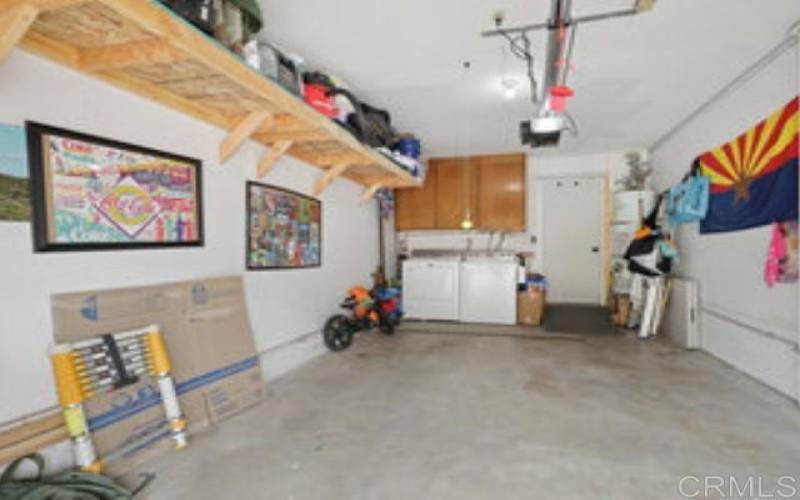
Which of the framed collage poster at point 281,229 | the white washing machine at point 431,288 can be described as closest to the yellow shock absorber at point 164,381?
the framed collage poster at point 281,229

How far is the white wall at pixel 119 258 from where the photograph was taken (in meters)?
1.64

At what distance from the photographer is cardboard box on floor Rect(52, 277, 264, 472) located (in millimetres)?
1872

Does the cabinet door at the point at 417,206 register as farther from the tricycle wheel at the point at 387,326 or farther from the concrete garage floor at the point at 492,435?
the concrete garage floor at the point at 492,435

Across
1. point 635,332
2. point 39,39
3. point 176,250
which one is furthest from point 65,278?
point 635,332

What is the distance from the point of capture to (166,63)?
184cm

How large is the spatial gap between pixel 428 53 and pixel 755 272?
3.23m

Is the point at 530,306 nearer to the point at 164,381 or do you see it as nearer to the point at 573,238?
the point at 573,238

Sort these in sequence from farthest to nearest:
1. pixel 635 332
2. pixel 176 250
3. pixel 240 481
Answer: pixel 635 332 → pixel 176 250 → pixel 240 481

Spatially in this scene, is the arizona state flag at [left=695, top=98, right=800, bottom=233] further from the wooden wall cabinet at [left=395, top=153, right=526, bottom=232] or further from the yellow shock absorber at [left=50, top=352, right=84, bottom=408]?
the yellow shock absorber at [left=50, top=352, right=84, bottom=408]

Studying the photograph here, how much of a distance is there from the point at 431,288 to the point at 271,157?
3.23 metres

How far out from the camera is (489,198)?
600 cm

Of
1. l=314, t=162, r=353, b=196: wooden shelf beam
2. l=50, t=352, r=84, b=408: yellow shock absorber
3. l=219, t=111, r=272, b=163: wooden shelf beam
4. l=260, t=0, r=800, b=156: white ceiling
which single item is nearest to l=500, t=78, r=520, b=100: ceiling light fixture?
l=260, t=0, r=800, b=156: white ceiling

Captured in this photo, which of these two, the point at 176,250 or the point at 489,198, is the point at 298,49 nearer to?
the point at 176,250

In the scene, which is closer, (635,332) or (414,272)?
(635,332)
